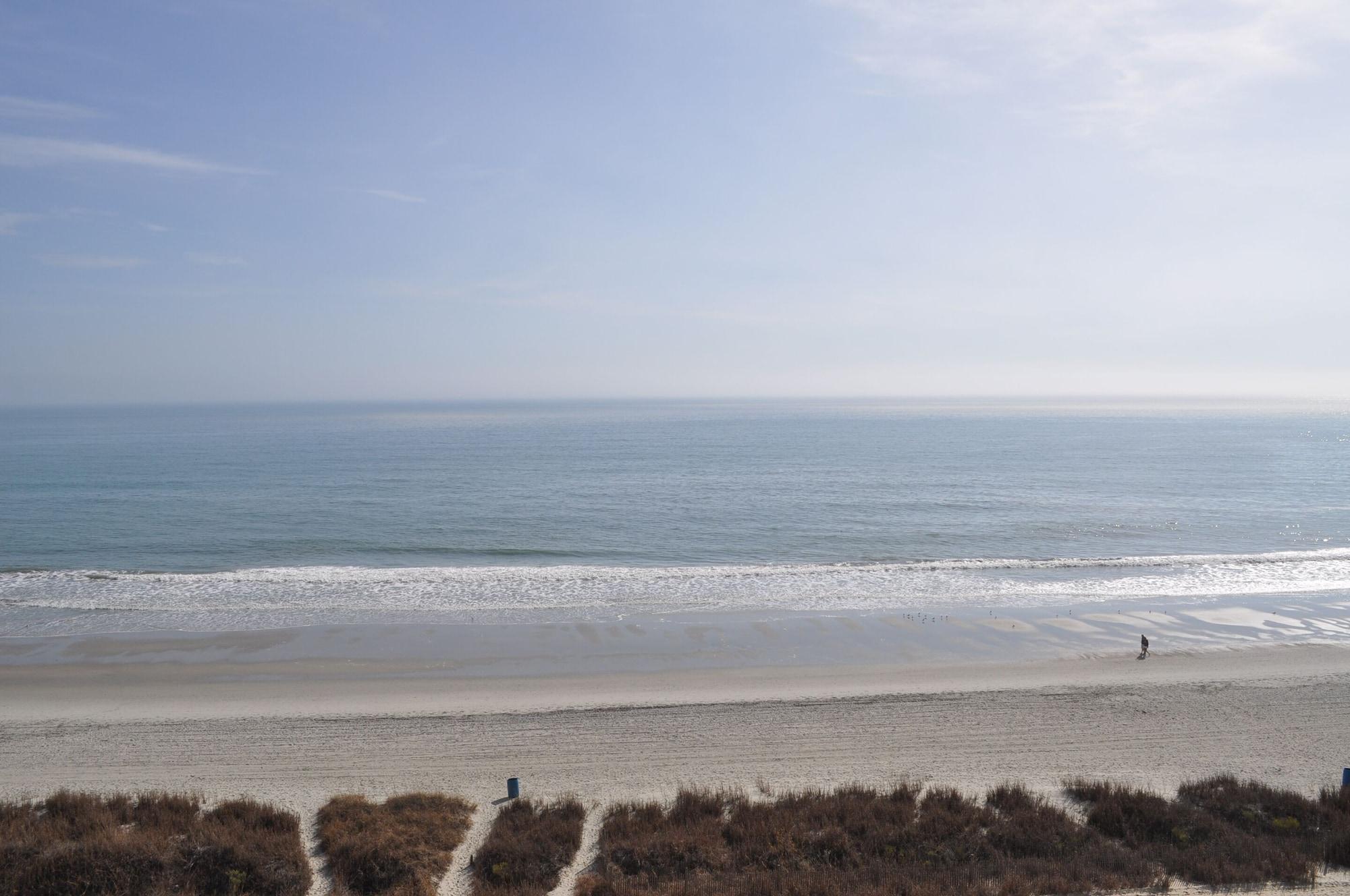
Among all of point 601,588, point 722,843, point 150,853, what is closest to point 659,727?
point 722,843

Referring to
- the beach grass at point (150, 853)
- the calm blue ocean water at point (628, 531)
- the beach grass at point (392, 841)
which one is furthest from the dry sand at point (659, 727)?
the calm blue ocean water at point (628, 531)

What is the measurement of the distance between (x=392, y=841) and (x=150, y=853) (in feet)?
10.2

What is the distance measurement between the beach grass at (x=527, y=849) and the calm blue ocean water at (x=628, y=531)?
13.7m

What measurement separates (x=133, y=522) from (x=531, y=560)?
23.4 m

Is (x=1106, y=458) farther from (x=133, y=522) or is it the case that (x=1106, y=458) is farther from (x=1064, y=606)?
(x=133, y=522)

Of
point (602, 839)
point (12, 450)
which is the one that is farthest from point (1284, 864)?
point (12, 450)

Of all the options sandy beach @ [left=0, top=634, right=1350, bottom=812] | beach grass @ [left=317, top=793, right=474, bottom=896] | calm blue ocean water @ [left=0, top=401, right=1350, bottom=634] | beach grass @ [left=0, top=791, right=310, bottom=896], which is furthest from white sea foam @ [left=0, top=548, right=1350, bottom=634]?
beach grass @ [left=0, top=791, right=310, bottom=896]

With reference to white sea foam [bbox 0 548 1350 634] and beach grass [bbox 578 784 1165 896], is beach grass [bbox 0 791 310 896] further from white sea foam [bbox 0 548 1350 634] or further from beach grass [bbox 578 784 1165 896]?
white sea foam [bbox 0 548 1350 634]

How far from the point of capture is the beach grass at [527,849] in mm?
10013

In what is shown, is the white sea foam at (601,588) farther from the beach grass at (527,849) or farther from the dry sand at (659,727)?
the beach grass at (527,849)

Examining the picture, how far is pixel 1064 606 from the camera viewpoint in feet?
Answer: 86.4

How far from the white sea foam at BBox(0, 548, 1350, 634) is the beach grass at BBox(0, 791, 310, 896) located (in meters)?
13.5

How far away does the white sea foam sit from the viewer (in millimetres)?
25516

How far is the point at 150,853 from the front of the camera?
32.8 ft
